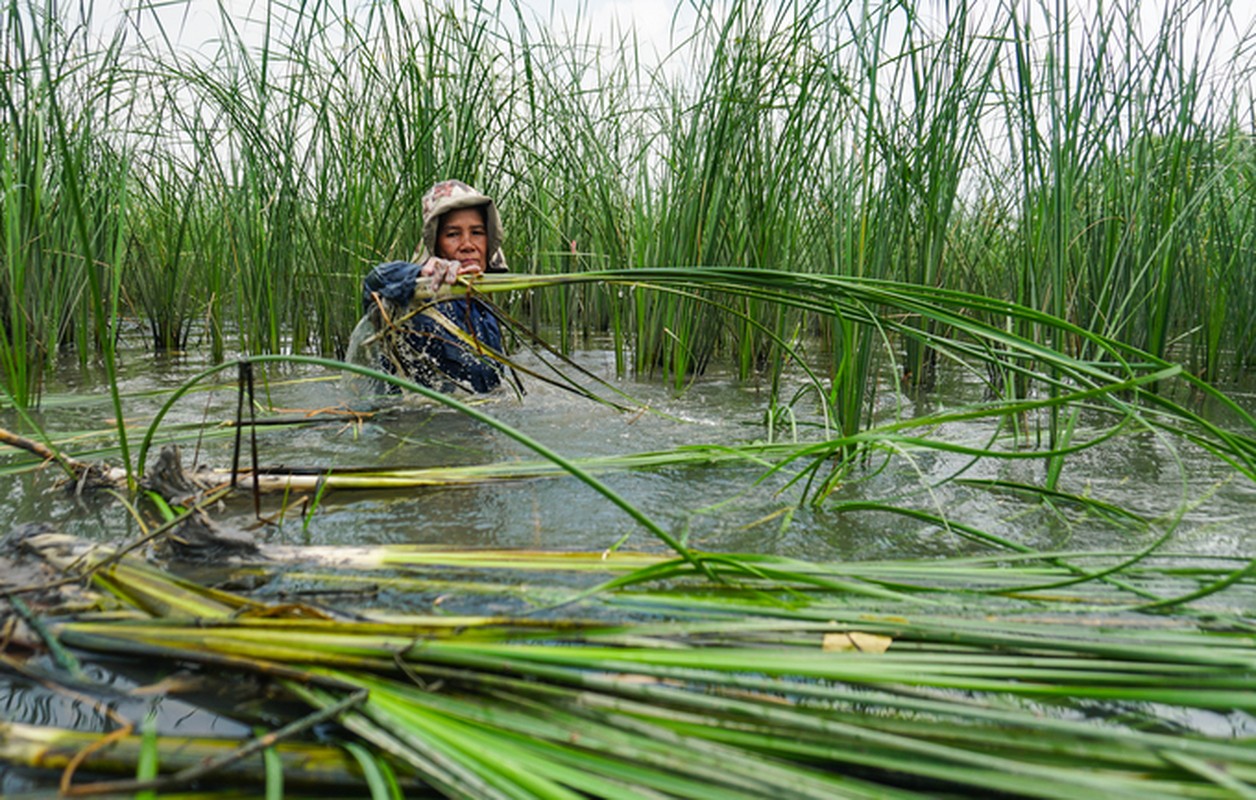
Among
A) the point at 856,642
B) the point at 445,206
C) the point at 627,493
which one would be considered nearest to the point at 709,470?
the point at 627,493

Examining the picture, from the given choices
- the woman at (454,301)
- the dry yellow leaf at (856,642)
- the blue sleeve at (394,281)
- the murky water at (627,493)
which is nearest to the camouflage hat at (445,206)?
the woman at (454,301)

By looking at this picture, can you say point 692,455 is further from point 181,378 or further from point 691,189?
point 181,378

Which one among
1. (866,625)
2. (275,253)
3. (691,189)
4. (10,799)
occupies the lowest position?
(10,799)

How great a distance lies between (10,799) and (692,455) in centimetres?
146

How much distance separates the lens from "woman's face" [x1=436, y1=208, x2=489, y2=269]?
3.84 meters

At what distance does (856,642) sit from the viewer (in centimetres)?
107

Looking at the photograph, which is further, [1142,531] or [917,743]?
[1142,531]

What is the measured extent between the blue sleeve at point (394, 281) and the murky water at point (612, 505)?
447mm

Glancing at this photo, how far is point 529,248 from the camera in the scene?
5484mm

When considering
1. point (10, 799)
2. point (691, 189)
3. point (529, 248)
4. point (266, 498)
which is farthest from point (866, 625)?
point (529, 248)

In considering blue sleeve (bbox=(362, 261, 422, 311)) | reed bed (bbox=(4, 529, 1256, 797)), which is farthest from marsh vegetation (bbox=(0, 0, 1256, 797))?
blue sleeve (bbox=(362, 261, 422, 311))

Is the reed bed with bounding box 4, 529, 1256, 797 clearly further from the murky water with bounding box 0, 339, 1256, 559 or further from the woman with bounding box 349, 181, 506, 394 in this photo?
the woman with bounding box 349, 181, 506, 394

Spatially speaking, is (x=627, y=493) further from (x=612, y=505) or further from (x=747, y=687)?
(x=747, y=687)

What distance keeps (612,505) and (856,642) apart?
38.8 inches
